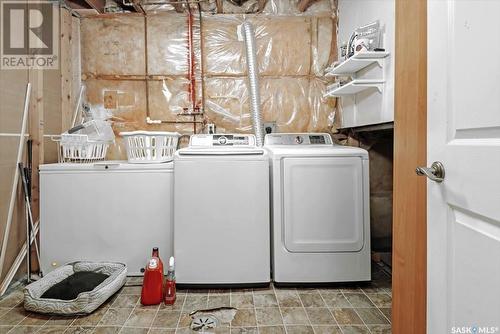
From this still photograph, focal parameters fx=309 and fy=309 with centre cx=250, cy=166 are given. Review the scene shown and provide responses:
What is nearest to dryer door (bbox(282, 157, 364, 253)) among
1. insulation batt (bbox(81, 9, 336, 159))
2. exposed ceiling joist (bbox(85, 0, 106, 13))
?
insulation batt (bbox(81, 9, 336, 159))

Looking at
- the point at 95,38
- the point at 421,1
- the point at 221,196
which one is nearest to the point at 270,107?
the point at 221,196

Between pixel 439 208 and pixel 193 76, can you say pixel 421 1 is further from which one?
pixel 193 76

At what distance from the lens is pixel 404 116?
47.4 inches

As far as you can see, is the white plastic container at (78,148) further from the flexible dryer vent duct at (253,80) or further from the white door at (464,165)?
the white door at (464,165)

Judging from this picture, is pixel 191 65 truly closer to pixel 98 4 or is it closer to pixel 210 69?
pixel 210 69

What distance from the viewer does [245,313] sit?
192 cm

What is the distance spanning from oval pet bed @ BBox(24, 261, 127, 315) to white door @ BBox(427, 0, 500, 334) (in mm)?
1805

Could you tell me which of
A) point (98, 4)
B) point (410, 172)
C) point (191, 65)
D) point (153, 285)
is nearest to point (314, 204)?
point (410, 172)

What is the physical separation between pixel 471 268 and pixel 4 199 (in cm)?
261

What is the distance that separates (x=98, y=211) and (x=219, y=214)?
97cm

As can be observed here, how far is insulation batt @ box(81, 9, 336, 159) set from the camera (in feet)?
9.70

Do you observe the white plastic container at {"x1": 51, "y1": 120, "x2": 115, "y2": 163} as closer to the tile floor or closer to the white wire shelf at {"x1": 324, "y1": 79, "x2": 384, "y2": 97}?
the tile floor

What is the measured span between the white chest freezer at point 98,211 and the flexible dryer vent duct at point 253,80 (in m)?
0.89

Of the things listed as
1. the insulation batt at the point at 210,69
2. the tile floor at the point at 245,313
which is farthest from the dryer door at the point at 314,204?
the insulation batt at the point at 210,69
